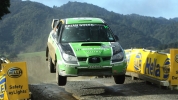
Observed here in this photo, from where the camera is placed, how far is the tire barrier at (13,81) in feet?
28.2

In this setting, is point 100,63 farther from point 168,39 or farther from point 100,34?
point 168,39

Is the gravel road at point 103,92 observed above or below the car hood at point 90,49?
below

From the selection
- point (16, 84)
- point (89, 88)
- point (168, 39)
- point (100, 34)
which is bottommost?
point (168, 39)

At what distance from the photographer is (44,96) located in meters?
10.9

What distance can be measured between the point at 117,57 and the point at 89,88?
7.88 feet

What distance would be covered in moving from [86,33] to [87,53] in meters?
1.56

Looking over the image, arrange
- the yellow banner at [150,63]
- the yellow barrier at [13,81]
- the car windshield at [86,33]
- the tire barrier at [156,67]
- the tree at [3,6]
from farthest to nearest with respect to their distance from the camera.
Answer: the tree at [3,6]
the yellow banner at [150,63]
the tire barrier at [156,67]
the car windshield at [86,33]
the yellow barrier at [13,81]

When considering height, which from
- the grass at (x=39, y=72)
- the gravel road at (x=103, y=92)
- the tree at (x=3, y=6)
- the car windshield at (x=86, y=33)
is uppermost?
the tree at (x=3, y=6)

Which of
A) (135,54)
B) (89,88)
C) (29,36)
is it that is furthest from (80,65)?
(29,36)

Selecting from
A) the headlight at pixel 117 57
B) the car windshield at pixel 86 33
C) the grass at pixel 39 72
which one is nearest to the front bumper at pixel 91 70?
the headlight at pixel 117 57

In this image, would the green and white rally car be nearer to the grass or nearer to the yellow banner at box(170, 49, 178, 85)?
the yellow banner at box(170, 49, 178, 85)

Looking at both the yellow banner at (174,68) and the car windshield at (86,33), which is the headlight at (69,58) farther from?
the yellow banner at (174,68)

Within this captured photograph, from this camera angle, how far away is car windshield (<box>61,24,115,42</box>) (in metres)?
11.4

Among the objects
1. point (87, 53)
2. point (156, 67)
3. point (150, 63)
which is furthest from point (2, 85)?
point (150, 63)
